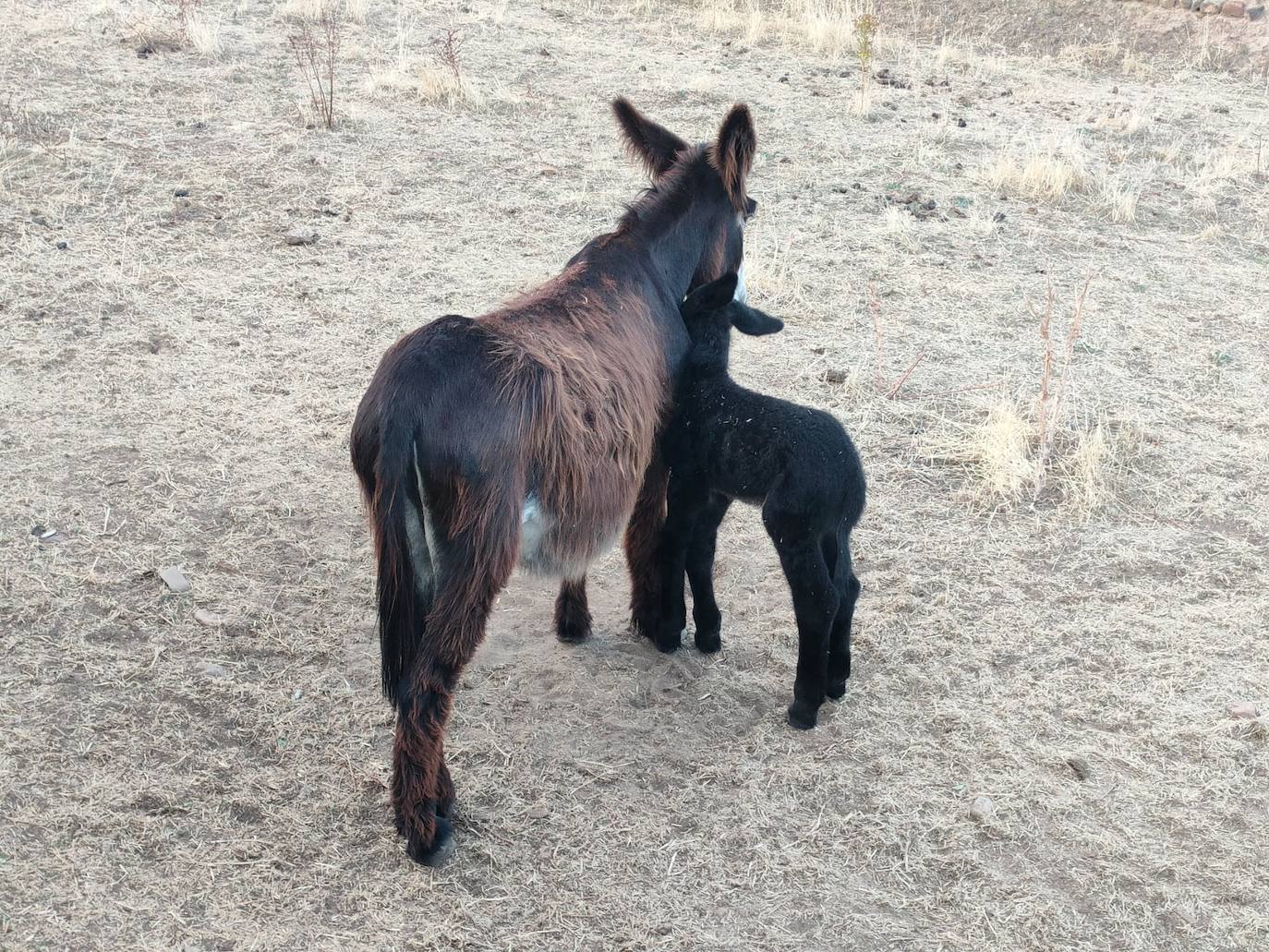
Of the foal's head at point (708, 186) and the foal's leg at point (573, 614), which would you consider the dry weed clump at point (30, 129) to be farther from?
the foal's leg at point (573, 614)

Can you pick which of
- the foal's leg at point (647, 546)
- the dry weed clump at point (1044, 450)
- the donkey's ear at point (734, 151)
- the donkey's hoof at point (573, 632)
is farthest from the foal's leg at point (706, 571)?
the dry weed clump at point (1044, 450)

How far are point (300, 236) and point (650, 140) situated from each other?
3.19 meters

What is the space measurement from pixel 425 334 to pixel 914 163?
20.5 ft

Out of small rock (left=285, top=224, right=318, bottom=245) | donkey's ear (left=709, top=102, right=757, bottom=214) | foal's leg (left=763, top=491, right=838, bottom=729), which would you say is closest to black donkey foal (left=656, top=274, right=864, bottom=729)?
foal's leg (left=763, top=491, right=838, bottom=729)

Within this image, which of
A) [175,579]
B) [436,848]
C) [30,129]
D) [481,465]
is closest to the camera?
[481,465]

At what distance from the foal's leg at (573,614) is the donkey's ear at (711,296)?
1035mm

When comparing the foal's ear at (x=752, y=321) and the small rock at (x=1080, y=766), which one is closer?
the small rock at (x=1080, y=766)

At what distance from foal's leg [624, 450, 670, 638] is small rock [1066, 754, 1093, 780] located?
1443mm

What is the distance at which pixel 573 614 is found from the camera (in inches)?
161

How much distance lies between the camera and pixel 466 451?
294cm

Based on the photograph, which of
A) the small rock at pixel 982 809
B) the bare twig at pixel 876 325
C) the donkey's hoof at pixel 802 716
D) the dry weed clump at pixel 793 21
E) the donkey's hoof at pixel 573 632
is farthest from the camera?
the dry weed clump at pixel 793 21

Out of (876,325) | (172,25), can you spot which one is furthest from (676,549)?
(172,25)

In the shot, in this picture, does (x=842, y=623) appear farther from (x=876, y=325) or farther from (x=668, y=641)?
(x=876, y=325)

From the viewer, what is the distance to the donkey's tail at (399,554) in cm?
289
